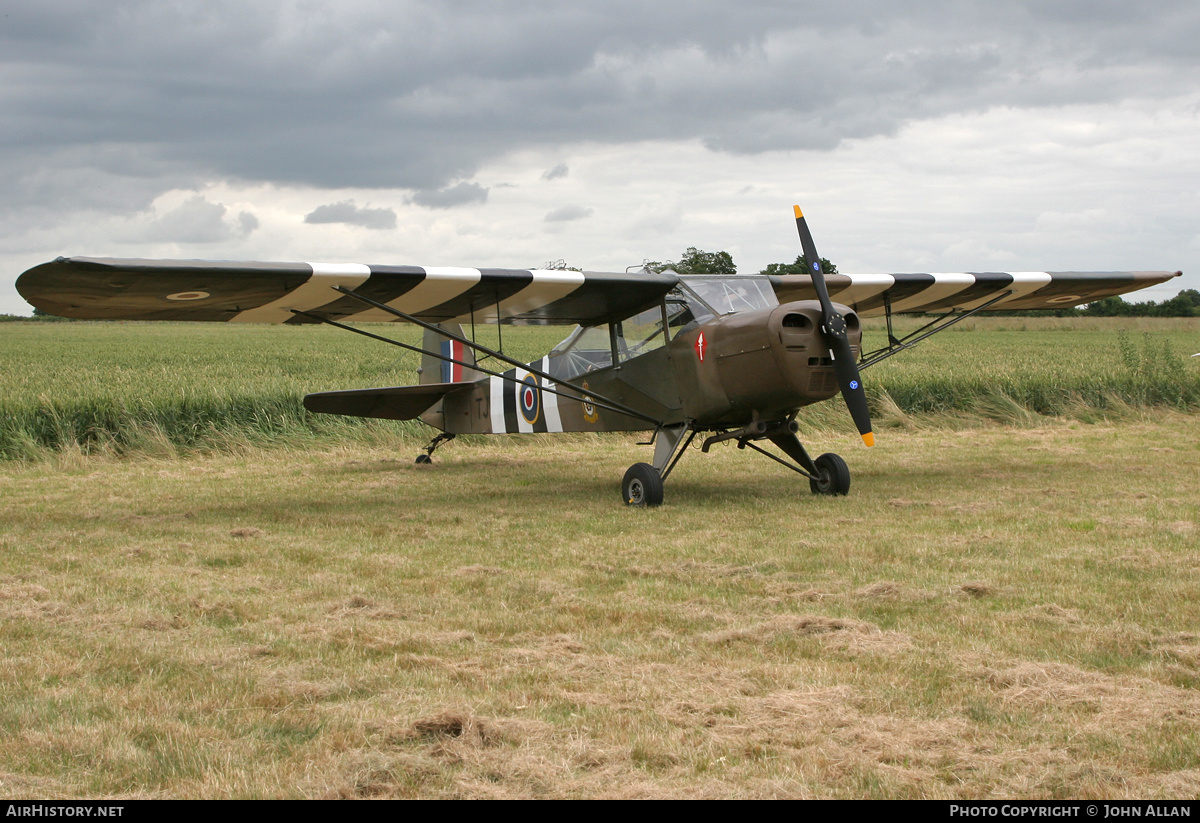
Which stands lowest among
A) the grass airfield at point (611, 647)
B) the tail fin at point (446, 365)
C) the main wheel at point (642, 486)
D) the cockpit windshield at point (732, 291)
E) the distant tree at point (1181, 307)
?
the grass airfield at point (611, 647)

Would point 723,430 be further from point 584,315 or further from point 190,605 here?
point 190,605

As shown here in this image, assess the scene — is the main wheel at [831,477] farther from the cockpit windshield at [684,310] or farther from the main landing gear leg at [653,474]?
the cockpit windshield at [684,310]

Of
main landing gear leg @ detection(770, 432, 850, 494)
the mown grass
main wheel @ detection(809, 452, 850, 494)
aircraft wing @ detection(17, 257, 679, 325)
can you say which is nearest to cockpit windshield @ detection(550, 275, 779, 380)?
aircraft wing @ detection(17, 257, 679, 325)

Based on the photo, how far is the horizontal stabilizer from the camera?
36.8ft

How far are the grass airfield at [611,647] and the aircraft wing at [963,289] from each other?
3.18 m

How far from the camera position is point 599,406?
10391 mm

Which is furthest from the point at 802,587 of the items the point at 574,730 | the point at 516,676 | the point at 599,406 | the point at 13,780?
the point at 599,406

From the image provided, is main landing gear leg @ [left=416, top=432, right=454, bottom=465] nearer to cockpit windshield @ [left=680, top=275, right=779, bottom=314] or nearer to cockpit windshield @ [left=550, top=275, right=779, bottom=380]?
cockpit windshield @ [left=550, top=275, right=779, bottom=380]

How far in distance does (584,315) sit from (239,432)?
650 cm

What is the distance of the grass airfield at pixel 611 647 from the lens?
117 inches

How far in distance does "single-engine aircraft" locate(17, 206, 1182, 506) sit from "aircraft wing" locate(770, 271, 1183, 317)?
4 centimetres

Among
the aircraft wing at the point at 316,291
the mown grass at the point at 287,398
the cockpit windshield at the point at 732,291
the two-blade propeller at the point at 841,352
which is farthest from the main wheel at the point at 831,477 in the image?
the mown grass at the point at 287,398

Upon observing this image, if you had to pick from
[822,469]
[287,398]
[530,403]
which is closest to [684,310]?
[822,469]

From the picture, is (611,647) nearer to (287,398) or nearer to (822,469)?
(822,469)
